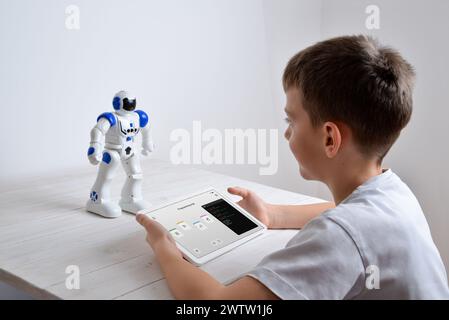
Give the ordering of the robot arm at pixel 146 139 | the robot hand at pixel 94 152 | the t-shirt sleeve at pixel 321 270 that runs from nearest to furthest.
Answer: the t-shirt sleeve at pixel 321 270 < the robot hand at pixel 94 152 < the robot arm at pixel 146 139

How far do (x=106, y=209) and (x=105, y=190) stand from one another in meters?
0.04

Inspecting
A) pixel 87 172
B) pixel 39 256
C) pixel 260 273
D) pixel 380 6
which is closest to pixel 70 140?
pixel 87 172

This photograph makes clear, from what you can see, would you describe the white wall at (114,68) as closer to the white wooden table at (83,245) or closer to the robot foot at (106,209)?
the white wooden table at (83,245)

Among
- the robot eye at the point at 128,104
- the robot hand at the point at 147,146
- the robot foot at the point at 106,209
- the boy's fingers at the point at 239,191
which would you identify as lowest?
the robot foot at the point at 106,209

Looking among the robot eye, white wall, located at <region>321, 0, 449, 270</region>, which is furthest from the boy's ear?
white wall, located at <region>321, 0, 449, 270</region>

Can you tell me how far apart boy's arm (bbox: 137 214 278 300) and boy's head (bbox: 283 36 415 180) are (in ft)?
0.80

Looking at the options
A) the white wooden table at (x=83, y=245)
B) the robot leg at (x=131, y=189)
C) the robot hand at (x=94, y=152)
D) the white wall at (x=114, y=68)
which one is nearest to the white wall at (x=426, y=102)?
the white wall at (x=114, y=68)

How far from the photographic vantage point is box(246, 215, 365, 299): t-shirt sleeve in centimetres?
67

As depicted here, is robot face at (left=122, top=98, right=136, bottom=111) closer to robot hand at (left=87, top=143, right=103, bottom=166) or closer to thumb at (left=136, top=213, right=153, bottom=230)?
robot hand at (left=87, top=143, right=103, bottom=166)

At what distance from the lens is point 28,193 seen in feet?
3.90

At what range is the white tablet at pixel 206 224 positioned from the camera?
89cm

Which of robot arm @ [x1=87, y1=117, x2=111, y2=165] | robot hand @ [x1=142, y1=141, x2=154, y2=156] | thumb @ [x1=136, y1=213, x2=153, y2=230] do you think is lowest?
thumb @ [x1=136, y1=213, x2=153, y2=230]

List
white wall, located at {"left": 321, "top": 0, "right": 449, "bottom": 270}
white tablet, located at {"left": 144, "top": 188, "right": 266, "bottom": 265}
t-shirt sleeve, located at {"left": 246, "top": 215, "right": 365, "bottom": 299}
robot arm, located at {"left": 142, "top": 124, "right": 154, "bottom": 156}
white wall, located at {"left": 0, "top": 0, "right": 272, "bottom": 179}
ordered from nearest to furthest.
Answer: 1. t-shirt sleeve, located at {"left": 246, "top": 215, "right": 365, "bottom": 299}
2. white tablet, located at {"left": 144, "top": 188, "right": 266, "bottom": 265}
3. robot arm, located at {"left": 142, "top": 124, "right": 154, "bottom": 156}
4. white wall, located at {"left": 0, "top": 0, "right": 272, "bottom": 179}
5. white wall, located at {"left": 321, "top": 0, "right": 449, "bottom": 270}
